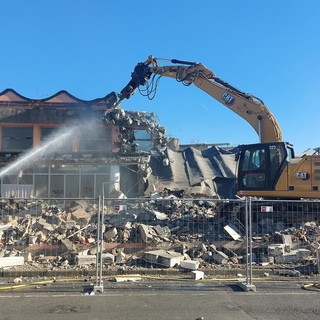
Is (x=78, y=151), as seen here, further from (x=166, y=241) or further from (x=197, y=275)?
(x=197, y=275)

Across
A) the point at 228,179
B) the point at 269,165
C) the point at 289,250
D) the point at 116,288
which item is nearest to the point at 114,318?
the point at 116,288

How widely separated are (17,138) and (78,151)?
4811 mm

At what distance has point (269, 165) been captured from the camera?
574 inches

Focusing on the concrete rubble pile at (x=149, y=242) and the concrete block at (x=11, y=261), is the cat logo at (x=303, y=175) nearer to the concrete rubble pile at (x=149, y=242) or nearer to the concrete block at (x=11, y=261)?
the concrete rubble pile at (x=149, y=242)

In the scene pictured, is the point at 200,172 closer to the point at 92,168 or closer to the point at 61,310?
the point at 92,168

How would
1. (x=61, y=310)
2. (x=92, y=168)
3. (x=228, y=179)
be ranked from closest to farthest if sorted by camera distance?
1. (x=61, y=310)
2. (x=92, y=168)
3. (x=228, y=179)

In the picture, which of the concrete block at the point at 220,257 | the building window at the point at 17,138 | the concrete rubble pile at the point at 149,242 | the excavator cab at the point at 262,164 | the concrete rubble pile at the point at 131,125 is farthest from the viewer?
the building window at the point at 17,138

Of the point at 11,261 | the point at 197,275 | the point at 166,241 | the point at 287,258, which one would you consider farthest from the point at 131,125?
the point at 197,275

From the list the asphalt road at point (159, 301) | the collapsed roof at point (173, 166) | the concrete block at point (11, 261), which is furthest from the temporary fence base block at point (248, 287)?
the collapsed roof at point (173, 166)

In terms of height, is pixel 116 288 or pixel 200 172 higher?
pixel 200 172

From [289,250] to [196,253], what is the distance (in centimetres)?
250

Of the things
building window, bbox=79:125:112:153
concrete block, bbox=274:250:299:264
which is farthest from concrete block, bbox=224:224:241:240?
building window, bbox=79:125:112:153

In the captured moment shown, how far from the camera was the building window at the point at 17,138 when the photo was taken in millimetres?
29422

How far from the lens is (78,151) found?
1118 inches
